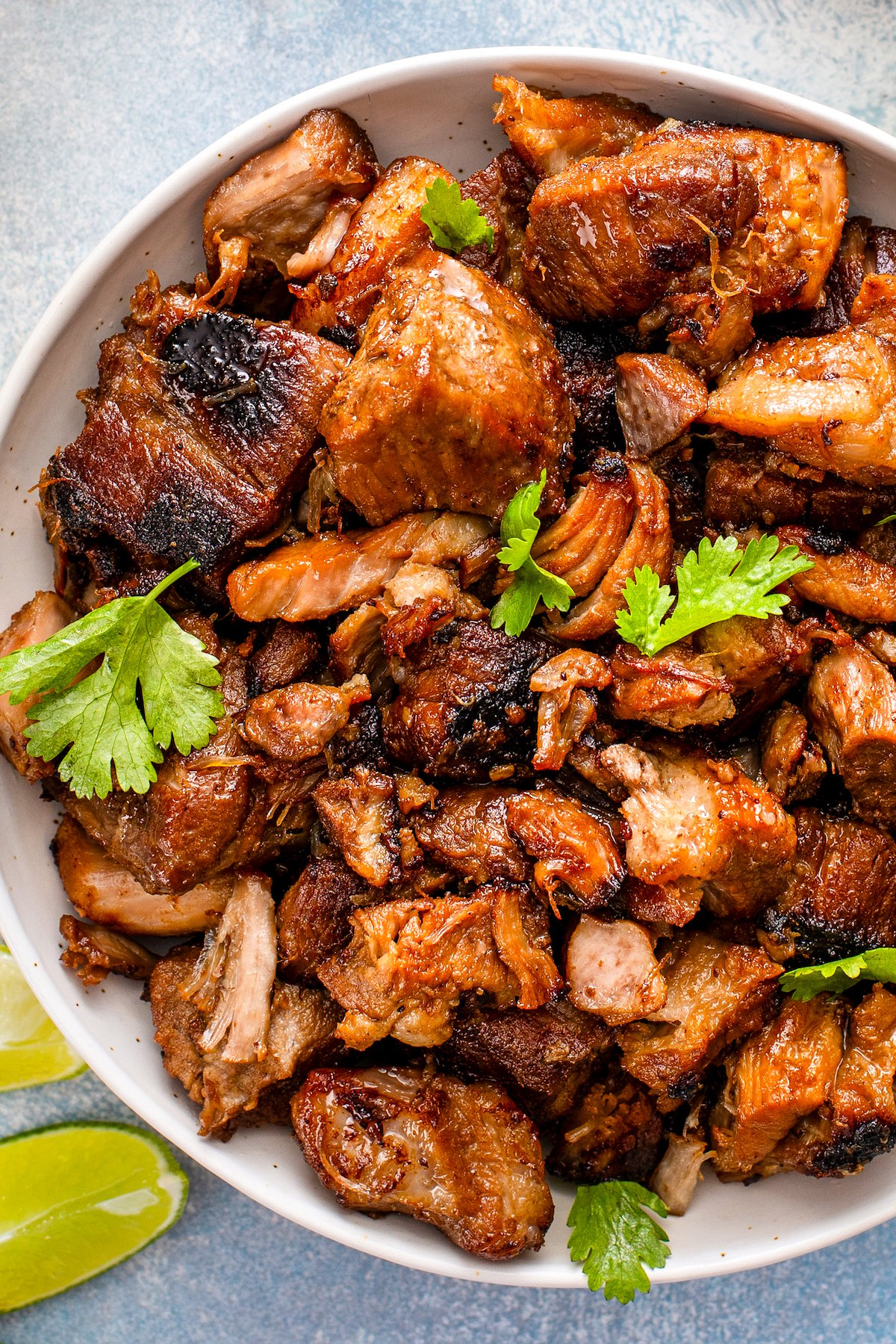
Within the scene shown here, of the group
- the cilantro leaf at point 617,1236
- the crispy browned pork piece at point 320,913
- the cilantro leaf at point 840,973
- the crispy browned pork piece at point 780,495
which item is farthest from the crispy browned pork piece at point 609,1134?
the crispy browned pork piece at point 780,495

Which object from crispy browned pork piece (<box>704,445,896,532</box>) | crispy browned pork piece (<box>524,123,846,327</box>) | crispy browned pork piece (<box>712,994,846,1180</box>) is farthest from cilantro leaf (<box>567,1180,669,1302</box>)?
crispy browned pork piece (<box>524,123,846,327</box>)

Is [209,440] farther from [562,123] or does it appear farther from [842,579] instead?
[842,579]

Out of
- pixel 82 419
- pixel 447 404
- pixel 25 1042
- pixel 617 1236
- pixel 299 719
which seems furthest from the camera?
pixel 25 1042

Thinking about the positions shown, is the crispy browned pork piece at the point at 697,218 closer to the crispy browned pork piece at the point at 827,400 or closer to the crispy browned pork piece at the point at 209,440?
the crispy browned pork piece at the point at 827,400

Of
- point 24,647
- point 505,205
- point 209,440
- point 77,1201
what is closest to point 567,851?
point 209,440

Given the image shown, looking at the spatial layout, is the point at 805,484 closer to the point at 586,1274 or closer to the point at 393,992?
the point at 393,992
